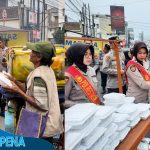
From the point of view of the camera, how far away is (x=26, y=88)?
1.02 metres

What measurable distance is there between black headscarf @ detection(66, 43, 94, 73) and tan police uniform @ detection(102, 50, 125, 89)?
16.7 inches

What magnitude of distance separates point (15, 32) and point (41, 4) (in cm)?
17

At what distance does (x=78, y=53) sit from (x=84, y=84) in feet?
1.05

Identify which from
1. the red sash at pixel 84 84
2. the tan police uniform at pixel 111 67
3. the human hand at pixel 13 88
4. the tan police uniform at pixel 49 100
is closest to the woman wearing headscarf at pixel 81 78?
the red sash at pixel 84 84

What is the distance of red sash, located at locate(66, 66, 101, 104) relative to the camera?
5.44 feet

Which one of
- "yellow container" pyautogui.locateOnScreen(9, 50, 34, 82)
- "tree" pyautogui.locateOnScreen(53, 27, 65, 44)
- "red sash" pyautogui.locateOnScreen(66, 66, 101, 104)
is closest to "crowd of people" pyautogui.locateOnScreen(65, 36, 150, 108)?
"red sash" pyautogui.locateOnScreen(66, 66, 101, 104)

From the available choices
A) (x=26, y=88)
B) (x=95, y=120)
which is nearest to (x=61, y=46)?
(x=26, y=88)

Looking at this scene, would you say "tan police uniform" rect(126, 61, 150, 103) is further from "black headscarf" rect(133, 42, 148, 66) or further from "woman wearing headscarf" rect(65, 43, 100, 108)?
"woman wearing headscarf" rect(65, 43, 100, 108)

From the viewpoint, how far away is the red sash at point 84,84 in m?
1.66

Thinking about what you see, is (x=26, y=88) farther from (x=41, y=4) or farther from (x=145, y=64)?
(x=145, y=64)

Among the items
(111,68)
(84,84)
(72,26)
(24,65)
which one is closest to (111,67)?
(111,68)

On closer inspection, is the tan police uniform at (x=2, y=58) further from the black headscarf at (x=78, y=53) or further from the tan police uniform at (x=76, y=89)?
the tan police uniform at (x=76, y=89)

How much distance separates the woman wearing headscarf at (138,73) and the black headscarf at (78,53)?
93cm

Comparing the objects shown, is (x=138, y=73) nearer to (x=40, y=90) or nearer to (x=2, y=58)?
(x=40, y=90)
